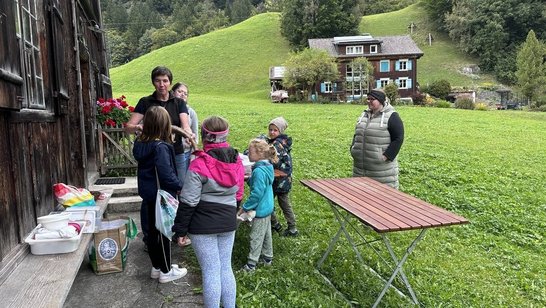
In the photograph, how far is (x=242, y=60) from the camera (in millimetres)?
56656

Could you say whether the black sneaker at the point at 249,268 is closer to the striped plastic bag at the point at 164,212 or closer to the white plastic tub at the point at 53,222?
the striped plastic bag at the point at 164,212

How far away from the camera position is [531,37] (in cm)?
4759

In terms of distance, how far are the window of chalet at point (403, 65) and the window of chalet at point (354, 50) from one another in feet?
12.8

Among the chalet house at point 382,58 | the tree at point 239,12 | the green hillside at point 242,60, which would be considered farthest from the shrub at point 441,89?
the tree at point 239,12

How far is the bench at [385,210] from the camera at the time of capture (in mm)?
3523

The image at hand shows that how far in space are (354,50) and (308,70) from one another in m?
10.7

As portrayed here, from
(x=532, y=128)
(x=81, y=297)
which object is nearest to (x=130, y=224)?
(x=81, y=297)

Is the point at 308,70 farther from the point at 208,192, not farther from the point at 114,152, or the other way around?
the point at 208,192

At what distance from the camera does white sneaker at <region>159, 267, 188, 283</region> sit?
4438 mm

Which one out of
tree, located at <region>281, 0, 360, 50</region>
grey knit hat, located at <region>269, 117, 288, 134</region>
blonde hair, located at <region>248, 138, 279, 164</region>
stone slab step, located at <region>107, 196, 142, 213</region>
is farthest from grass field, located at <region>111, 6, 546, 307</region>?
tree, located at <region>281, 0, 360, 50</region>

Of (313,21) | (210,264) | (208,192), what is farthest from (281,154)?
(313,21)

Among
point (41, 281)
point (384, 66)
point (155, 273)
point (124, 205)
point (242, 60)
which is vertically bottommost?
point (155, 273)

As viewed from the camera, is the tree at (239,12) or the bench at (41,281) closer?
the bench at (41,281)

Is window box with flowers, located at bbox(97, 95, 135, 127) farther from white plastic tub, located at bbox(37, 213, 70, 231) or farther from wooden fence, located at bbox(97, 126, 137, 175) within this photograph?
white plastic tub, located at bbox(37, 213, 70, 231)
